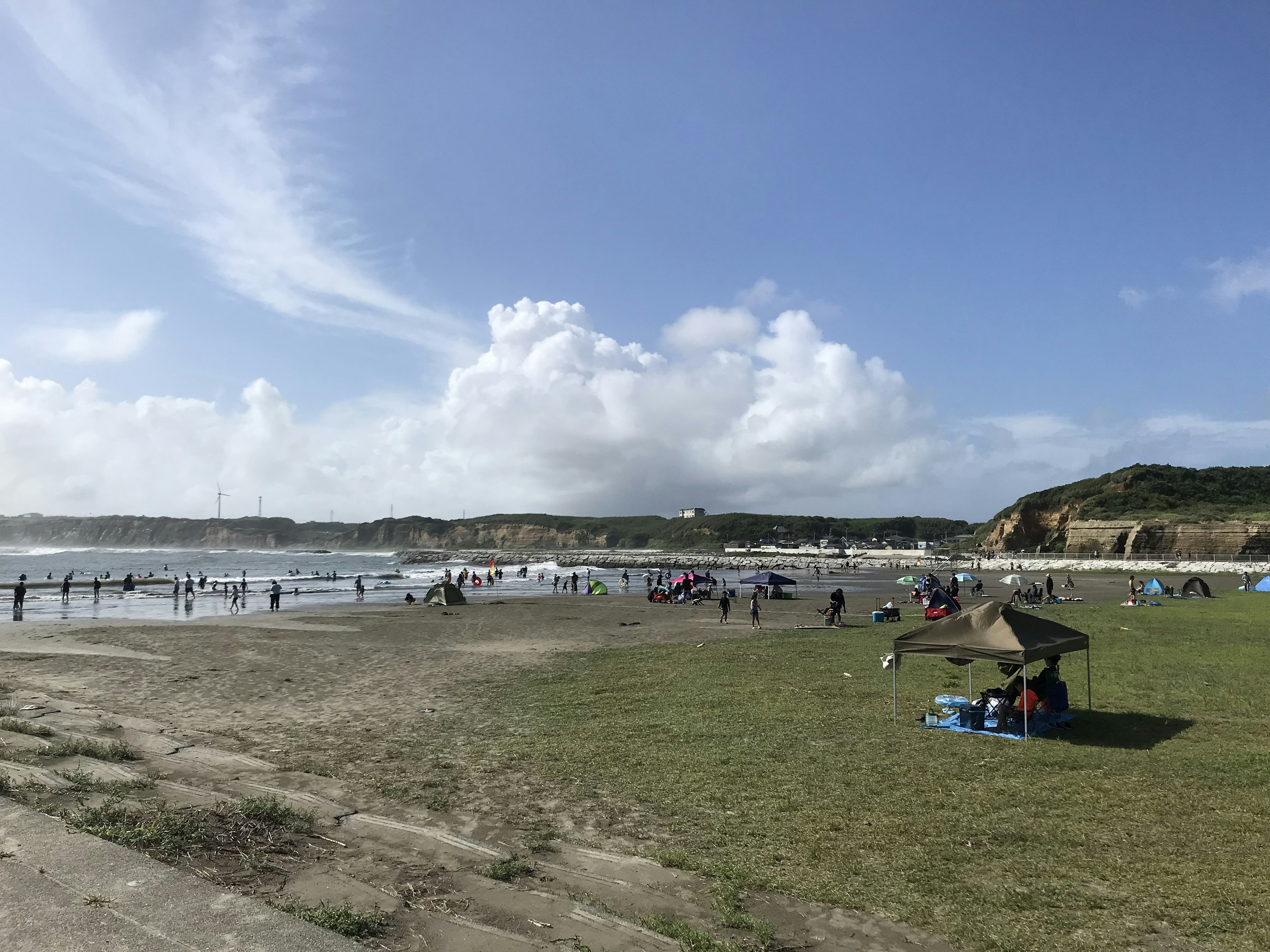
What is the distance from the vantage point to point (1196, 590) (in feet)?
123

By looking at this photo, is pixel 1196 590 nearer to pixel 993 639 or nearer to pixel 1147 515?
pixel 993 639

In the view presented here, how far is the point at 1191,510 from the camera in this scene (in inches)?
3349

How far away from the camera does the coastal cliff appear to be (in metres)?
74.4

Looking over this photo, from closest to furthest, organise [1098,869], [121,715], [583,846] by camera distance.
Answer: [1098,869] < [583,846] < [121,715]

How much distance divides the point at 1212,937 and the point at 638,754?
6698 millimetres

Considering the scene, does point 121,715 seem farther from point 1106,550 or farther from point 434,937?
point 1106,550

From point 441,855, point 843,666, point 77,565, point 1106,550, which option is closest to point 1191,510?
point 1106,550

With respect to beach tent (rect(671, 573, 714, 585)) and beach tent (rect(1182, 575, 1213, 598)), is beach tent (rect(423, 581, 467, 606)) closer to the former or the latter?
beach tent (rect(671, 573, 714, 585))

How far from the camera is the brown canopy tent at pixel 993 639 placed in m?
10.8

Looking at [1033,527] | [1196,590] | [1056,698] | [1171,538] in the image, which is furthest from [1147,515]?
[1056,698]

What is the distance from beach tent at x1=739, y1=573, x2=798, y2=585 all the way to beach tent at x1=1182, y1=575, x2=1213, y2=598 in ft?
65.5

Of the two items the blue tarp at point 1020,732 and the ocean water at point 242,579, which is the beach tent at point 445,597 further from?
the blue tarp at point 1020,732

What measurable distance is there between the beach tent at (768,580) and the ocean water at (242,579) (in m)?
12.3

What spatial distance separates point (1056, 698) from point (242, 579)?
72.3m
